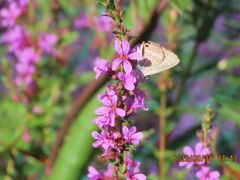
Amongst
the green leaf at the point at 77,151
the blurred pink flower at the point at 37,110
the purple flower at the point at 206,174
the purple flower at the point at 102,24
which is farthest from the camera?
the purple flower at the point at 102,24

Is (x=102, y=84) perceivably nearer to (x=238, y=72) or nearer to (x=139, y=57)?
(x=139, y=57)

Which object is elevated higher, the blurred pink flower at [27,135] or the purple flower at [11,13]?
the purple flower at [11,13]

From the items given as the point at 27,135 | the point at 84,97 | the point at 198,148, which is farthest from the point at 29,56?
the point at 198,148

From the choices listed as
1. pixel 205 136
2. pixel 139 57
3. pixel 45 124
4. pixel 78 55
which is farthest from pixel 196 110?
pixel 78 55

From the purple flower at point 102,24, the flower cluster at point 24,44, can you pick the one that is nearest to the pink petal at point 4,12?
the flower cluster at point 24,44

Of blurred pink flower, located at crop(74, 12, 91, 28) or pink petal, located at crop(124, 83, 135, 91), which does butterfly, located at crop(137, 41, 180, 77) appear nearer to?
pink petal, located at crop(124, 83, 135, 91)

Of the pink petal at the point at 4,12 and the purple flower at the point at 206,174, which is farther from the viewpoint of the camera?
the pink petal at the point at 4,12

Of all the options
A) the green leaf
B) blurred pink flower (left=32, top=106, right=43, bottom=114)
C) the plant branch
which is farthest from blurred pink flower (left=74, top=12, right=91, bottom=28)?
the green leaf

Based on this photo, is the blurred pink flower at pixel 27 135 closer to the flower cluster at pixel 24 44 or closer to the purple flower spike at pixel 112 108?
the flower cluster at pixel 24 44
